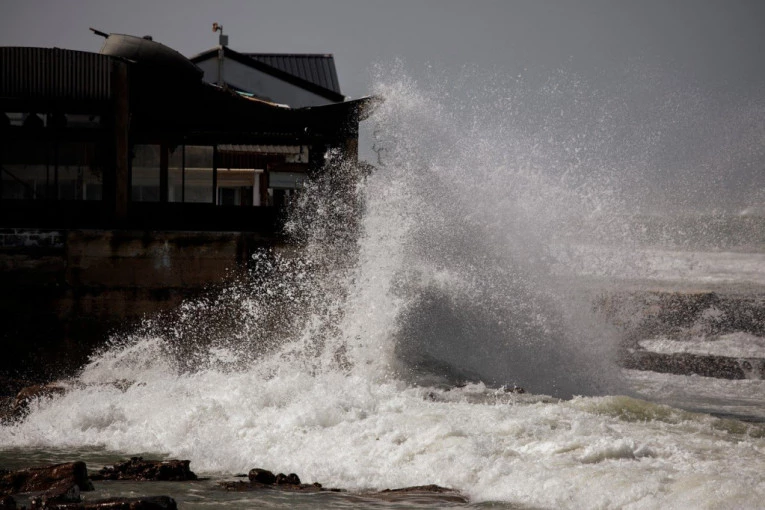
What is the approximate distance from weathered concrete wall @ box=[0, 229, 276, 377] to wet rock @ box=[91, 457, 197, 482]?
868cm

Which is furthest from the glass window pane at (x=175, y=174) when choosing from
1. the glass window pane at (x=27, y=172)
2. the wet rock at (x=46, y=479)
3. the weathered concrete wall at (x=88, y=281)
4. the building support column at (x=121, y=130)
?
the wet rock at (x=46, y=479)

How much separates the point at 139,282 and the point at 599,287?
38.6 ft

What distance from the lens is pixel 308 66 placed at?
38.0 metres

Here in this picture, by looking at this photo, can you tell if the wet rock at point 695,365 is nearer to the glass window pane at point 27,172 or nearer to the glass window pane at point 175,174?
the glass window pane at point 175,174

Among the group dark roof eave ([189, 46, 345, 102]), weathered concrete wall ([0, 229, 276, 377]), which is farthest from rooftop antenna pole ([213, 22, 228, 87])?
weathered concrete wall ([0, 229, 276, 377])

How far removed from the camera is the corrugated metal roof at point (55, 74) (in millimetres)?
18812

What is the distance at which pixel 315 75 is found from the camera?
37.7m

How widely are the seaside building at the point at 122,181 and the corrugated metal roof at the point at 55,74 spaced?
2cm

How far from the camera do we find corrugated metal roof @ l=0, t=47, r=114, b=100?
18812 mm

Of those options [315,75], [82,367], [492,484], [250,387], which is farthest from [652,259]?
[492,484]

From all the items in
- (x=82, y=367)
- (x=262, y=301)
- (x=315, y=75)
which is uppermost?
(x=315, y=75)

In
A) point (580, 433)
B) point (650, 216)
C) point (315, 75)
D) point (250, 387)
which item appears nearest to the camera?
point (580, 433)

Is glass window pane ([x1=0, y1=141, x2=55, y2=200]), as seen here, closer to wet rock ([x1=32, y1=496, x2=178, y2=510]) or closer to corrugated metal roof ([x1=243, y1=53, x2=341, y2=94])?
wet rock ([x1=32, y1=496, x2=178, y2=510])

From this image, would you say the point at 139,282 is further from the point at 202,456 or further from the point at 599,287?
the point at 599,287
